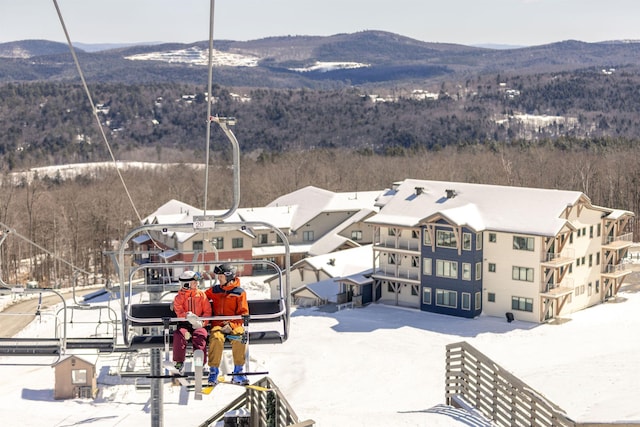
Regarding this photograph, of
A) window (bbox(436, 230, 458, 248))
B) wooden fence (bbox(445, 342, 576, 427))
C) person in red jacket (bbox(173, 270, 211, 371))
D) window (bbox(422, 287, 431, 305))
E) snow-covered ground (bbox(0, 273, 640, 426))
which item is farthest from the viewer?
window (bbox(422, 287, 431, 305))

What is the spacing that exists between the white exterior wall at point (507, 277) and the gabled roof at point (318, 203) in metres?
19.7

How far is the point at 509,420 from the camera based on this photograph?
17.0 meters

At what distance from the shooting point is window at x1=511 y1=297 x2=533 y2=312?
42781mm

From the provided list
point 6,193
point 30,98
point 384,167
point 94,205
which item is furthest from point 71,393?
point 30,98

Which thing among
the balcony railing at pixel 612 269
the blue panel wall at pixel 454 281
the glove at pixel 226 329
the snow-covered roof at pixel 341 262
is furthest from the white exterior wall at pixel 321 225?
the glove at pixel 226 329

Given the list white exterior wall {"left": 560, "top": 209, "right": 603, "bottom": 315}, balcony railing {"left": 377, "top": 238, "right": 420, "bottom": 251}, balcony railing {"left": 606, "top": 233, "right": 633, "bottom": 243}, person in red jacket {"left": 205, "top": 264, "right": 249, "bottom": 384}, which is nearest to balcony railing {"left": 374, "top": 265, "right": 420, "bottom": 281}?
balcony railing {"left": 377, "top": 238, "right": 420, "bottom": 251}

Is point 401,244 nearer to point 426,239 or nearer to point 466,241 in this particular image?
point 426,239

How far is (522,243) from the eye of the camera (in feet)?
141

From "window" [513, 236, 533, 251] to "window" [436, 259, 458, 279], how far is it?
9.36 ft

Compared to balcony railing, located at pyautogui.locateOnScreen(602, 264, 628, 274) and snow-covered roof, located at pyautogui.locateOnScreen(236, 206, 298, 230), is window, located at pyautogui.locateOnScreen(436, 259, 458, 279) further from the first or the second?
snow-covered roof, located at pyautogui.locateOnScreen(236, 206, 298, 230)

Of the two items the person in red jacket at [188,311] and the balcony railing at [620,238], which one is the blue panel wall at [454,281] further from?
the person in red jacket at [188,311]

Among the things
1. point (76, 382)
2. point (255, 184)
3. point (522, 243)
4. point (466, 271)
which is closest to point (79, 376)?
point (76, 382)

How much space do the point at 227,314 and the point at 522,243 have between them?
31.1 m

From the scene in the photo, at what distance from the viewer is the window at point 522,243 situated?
141 ft
